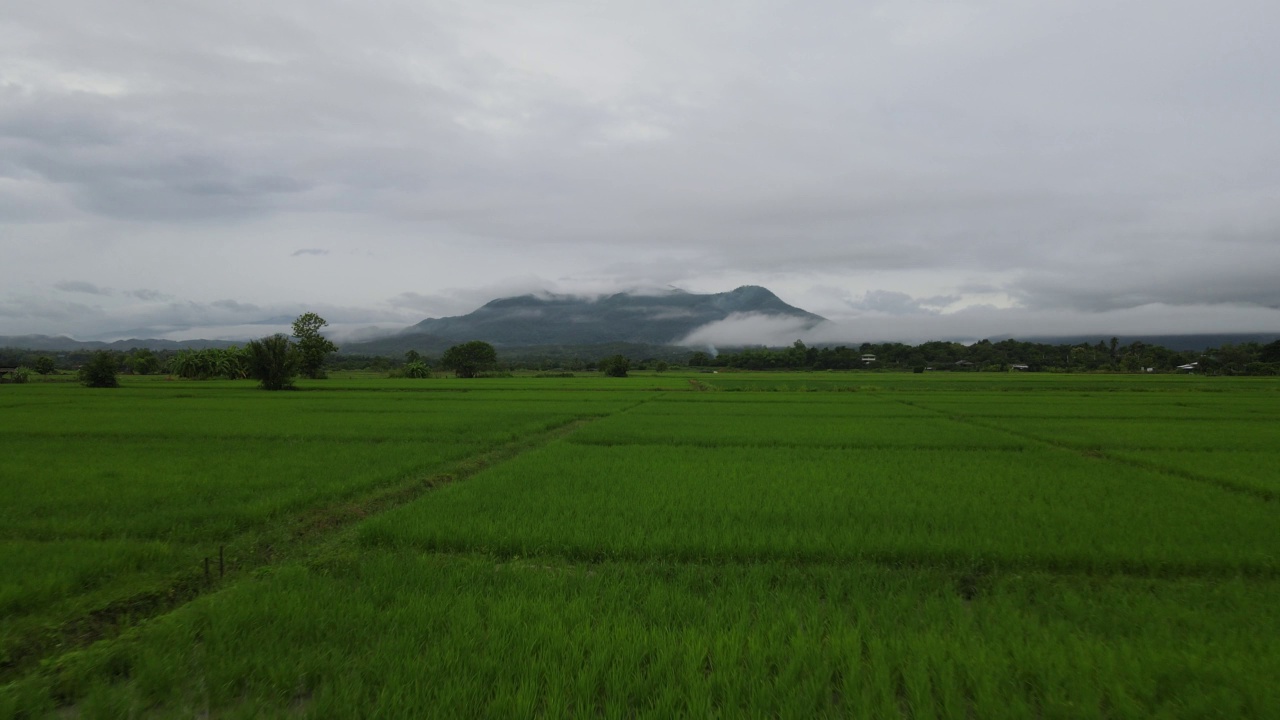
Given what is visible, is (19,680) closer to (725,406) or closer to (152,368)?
(725,406)

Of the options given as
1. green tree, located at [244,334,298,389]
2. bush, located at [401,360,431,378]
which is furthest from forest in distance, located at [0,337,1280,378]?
green tree, located at [244,334,298,389]

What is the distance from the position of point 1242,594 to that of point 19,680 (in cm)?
1057

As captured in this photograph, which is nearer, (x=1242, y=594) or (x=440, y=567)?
(x=1242, y=594)

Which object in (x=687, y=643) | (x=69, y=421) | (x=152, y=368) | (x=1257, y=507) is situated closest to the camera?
(x=687, y=643)

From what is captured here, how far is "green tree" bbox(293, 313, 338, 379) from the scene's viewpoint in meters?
64.6

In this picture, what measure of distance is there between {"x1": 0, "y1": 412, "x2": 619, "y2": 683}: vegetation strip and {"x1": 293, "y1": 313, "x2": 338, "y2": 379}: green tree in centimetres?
5995

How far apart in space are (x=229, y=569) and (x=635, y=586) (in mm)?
4687

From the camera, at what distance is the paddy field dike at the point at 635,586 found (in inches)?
146

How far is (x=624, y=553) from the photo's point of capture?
6.55 metres

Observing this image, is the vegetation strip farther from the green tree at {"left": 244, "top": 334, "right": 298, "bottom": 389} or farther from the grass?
the green tree at {"left": 244, "top": 334, "right": 298, "bottom": 389}

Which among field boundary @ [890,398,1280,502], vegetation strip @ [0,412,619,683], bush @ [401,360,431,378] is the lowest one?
field boundary @ [890,398,1280,502]

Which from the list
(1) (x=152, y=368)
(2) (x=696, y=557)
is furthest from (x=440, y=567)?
(1) (x=152, y=368)

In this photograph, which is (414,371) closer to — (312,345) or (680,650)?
(312,345)

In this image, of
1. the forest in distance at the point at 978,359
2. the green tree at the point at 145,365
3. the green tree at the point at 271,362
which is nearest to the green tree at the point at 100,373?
the green tree at the point at 271,362
